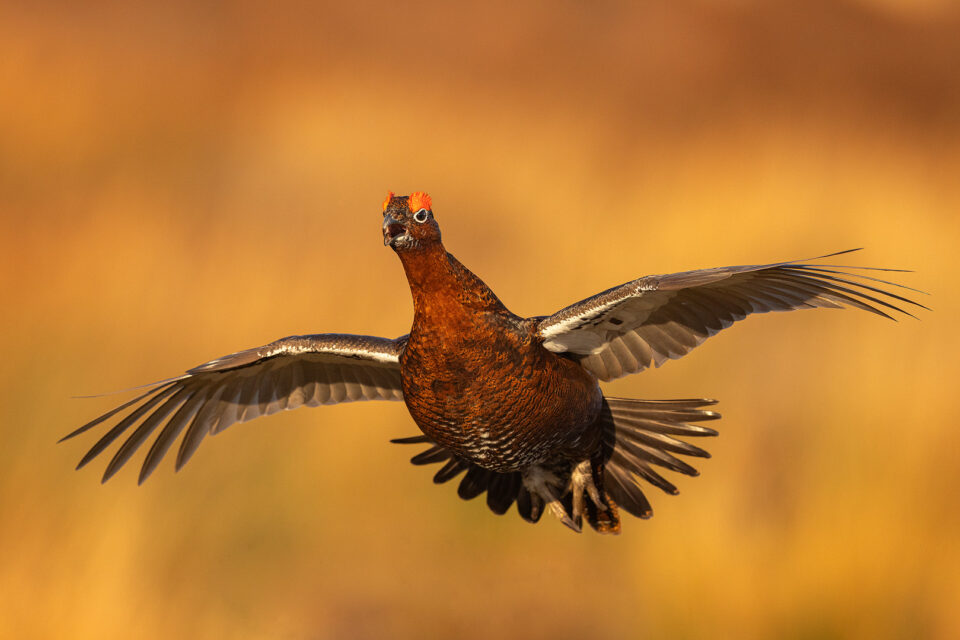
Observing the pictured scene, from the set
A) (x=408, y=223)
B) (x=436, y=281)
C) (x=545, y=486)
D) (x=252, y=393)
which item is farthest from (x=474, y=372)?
(x=252, y=393)

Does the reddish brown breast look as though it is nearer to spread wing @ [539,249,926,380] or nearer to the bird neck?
the bird neck

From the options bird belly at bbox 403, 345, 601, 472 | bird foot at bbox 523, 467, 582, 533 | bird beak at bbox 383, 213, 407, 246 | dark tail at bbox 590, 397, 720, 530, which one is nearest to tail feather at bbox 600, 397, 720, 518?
dark tail at bbox 590, 397, 720, 530

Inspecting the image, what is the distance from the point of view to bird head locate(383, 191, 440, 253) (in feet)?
14.1

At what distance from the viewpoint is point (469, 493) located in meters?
5.89

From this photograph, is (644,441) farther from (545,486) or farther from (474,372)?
(474,372)

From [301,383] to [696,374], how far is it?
368 centimetres

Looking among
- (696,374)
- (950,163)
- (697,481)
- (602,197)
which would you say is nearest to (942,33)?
(950,163)

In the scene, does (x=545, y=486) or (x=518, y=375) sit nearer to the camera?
(x=518, y=375)

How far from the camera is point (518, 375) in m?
4.57

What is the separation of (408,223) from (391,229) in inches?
3.7

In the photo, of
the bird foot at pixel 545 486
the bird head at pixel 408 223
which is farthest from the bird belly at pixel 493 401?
the bird foot at pixel 545 486

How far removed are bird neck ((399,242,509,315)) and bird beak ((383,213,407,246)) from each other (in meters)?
0.12

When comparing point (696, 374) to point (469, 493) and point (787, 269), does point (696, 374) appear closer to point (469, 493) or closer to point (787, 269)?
point (469, 493)

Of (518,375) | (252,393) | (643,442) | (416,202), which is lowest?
(643,442)
